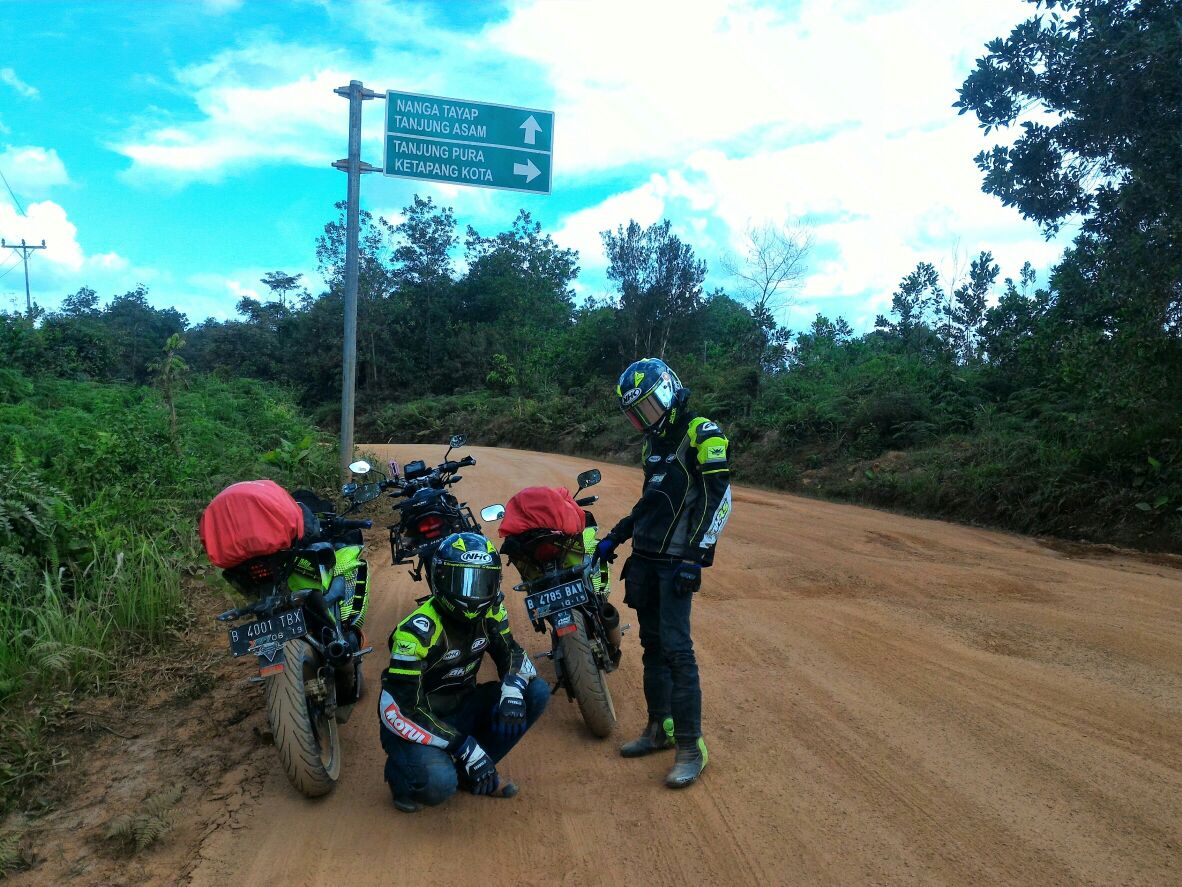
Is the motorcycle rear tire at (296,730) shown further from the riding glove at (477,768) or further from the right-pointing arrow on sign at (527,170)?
the right-pointing arrow on sign at (527,170)

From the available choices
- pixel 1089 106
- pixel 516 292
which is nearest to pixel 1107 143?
pixel 1089 106

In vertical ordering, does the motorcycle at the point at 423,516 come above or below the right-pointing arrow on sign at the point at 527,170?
below

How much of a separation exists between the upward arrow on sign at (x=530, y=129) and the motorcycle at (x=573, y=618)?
6.30m

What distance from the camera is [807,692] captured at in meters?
4.80

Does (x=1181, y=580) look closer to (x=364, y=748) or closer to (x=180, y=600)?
(x=364, y=748)

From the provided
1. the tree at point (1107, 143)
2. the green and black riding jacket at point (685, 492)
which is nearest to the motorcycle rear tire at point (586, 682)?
the green and black riding jacket at point (685, 492)

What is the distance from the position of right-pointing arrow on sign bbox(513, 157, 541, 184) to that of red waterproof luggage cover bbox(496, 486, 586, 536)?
598 cm

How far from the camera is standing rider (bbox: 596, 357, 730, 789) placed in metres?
3.82

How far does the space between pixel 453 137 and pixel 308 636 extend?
23.3ft

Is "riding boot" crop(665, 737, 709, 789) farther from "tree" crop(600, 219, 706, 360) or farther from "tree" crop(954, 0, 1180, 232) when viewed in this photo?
"tree" crop(600, 219, 706, 360)

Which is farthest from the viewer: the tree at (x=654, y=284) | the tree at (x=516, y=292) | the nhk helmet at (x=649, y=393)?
the tree at (x=516, y=292)

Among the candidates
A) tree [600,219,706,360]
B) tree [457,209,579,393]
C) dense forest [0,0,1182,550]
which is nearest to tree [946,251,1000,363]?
dense forest [0,0,1182,550]

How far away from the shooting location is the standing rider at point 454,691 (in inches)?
138

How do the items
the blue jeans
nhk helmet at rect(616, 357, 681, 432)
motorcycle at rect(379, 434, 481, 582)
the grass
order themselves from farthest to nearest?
A: 1. motorcycle at rect(379, 434, 481, 582)
2. the grass
3. nhk helmet at rect(616, 357, 681, 432)
4. the blue jeans
